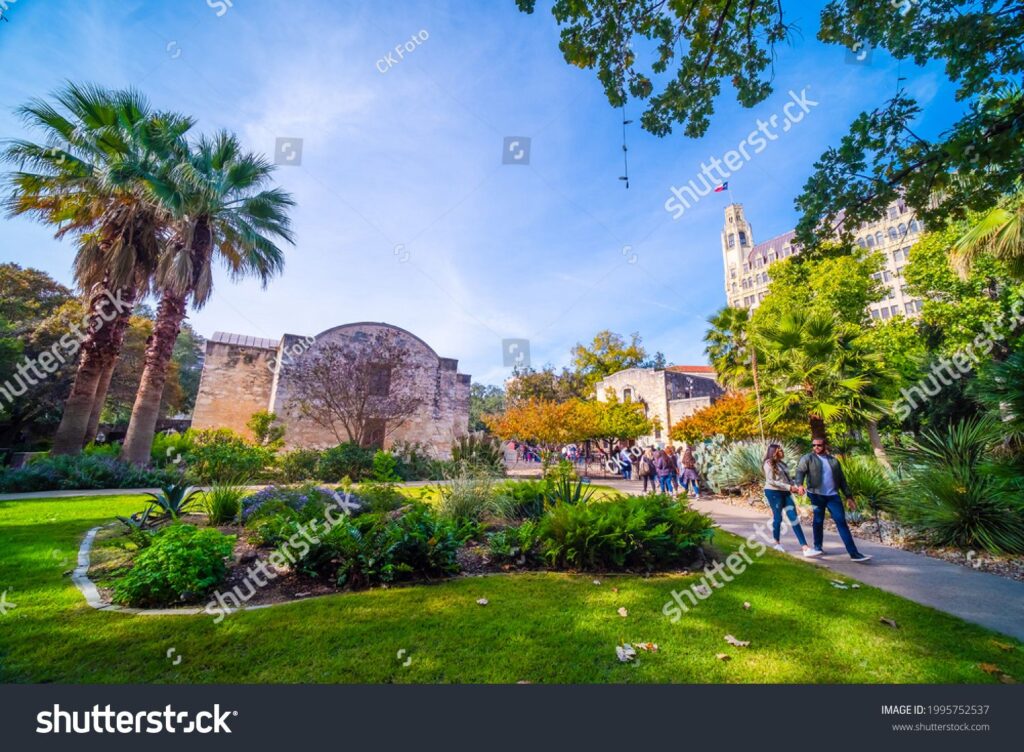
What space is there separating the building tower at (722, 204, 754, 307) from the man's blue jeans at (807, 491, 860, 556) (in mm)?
86143

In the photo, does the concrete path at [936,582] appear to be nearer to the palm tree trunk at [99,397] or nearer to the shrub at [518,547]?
the shrub at [518,547]

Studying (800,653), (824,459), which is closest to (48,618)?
(800,653)

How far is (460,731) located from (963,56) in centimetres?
695

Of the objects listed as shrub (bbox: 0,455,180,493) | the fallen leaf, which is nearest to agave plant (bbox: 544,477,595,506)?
the fallen leaf

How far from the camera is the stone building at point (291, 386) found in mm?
19109

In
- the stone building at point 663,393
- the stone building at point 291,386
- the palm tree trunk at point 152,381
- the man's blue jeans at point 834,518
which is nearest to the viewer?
the man's blue jeans at point 834,518

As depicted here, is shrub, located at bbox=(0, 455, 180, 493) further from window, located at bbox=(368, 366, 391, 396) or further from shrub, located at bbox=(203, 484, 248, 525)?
window, located at bbox=(368, 366, 391, 396)

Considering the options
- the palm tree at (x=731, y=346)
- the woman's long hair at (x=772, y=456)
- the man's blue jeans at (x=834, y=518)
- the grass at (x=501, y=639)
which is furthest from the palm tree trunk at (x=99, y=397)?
the palm tree at (x=731, y=346)

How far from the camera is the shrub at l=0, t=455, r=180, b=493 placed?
9.19 m

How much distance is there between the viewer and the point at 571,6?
438cm

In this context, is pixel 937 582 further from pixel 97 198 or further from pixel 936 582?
pixel 97 198

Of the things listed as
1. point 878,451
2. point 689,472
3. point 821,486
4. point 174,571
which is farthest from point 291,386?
point 878,451

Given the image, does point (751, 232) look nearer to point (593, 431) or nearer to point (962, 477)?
point (593, 431)

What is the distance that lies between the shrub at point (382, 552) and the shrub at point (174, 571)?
0.81 meters
